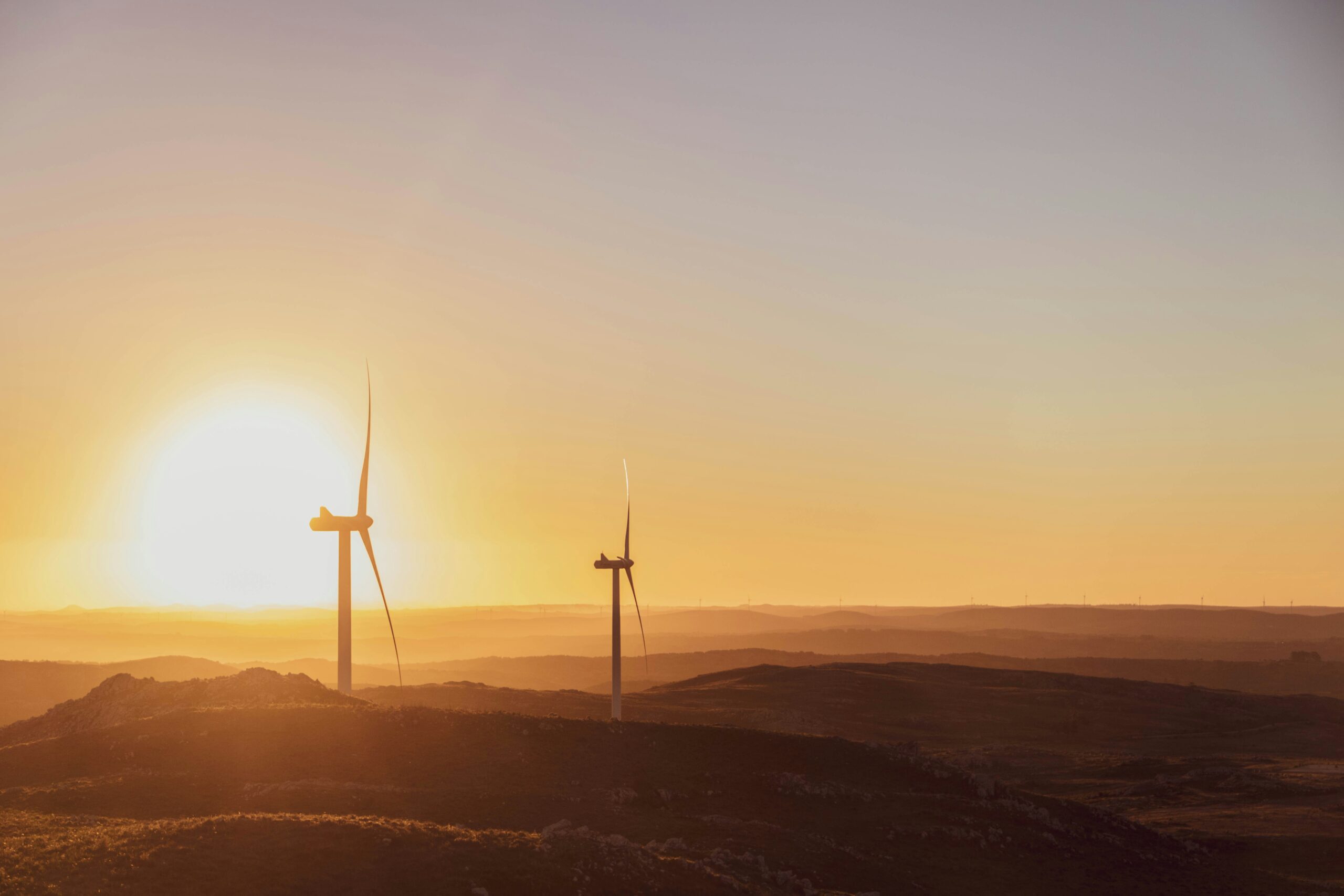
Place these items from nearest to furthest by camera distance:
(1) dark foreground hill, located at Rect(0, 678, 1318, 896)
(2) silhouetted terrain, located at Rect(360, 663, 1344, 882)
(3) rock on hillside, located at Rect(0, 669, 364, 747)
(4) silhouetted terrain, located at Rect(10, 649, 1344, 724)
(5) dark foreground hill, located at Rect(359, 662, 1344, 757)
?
(1) dark foreground hill, located at Rect(0, 678, 1318, 896), (3) rock on hillside, located at Rect(0, 669, 364, 747), (2) silhouetted terrain, located at Rect(360, 663, 1344, 882), (5) dark foreground hill, located at Rect(359, 662, 1344, 757), (4) silhouetted terrain, located at Rect(10, 649, 1344, 724)

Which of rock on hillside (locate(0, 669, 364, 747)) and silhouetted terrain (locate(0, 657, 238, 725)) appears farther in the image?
silhouetted terrain (locate(0, 657, 238, 725))

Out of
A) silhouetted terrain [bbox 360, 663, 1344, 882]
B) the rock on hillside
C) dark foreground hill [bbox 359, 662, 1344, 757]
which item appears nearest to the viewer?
the rock on hillside

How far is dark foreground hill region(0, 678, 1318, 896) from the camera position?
95.9 feet

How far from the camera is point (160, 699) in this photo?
51500mm

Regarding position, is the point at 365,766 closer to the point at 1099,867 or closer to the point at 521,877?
the point at 521,877

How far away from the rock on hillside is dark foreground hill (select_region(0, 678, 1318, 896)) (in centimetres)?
120

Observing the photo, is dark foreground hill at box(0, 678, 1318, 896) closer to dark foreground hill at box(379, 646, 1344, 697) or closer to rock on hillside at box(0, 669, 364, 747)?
rock on hillside at box(0, 669, 364, 747)

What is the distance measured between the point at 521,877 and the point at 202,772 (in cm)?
1600

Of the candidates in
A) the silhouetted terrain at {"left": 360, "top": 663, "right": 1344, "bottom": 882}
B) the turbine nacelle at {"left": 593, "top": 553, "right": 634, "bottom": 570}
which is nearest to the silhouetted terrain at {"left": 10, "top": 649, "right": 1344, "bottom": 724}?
the silhouetted terrain at {"left": 360, "top": 663, "right": 1344, "bottom": 882}

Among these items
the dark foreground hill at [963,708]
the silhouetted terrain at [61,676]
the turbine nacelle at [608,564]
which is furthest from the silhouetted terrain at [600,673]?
the turbine nacelle at [608,564]

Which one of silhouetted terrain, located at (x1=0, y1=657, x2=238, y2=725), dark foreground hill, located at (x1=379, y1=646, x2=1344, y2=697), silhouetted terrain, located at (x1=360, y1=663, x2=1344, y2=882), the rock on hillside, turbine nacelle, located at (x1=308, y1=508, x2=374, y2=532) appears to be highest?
turbine nacelle, located at (x1=308, y1=508, x2=374, y2=532)

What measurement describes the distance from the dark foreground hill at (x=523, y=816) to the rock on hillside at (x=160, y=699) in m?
1.20

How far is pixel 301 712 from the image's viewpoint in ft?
148

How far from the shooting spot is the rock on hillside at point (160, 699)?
4978cm
